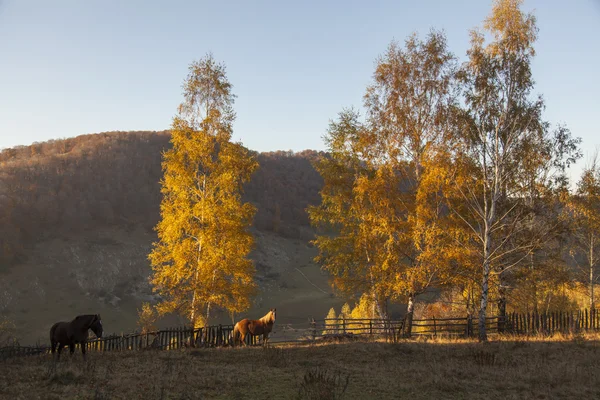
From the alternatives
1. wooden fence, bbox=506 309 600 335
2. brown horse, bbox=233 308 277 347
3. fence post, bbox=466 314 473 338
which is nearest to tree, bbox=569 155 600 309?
wooden fence, bbox=506 309 600 335

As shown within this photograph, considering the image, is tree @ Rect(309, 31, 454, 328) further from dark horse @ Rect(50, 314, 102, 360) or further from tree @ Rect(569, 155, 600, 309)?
dark horse @ Rect(50, 314, 102, 360)

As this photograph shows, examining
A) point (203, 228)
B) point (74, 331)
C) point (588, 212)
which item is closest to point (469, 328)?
point (588, 212)

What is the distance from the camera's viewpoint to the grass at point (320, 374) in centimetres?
852

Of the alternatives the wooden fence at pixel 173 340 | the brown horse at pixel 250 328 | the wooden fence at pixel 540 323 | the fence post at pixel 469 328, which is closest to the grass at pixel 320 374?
the brown horse at pixel 250 328

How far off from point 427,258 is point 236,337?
27.2 ft

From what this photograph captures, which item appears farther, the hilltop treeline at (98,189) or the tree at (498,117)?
the hilltop treeline at (98,189)

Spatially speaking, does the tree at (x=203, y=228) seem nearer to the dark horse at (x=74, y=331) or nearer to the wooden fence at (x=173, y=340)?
the wooden fence at (x=173, y=340)

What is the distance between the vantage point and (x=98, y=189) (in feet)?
364

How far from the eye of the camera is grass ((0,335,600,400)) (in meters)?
8.52

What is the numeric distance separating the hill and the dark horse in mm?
26552

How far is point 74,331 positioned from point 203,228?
6840 mm

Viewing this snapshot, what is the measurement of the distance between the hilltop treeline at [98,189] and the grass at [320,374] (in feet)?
175

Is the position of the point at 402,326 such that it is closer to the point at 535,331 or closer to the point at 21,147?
the point at 535,331

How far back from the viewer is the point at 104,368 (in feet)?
34.3
